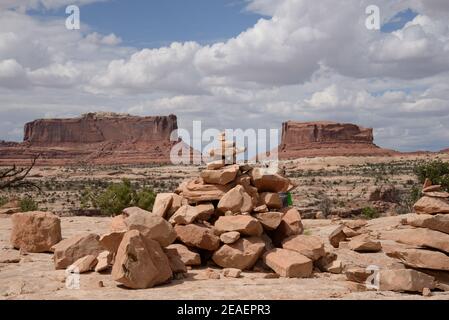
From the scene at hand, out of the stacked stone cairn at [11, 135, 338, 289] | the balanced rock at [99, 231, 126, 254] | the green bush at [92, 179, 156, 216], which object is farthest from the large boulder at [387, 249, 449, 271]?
the green bush at [92, 179, 156, 216]

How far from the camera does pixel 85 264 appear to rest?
12109 millimetres

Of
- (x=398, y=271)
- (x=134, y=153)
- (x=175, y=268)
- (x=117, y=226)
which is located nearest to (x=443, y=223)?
(x=398, y=271)

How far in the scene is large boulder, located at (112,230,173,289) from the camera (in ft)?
34.2

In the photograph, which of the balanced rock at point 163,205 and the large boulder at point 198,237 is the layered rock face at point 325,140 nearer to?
the balanced rock at point 163,205

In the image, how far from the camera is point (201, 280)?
11484mm

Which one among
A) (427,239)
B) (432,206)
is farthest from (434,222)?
(432,206)

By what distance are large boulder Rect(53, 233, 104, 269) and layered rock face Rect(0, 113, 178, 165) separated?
15299 centimetres

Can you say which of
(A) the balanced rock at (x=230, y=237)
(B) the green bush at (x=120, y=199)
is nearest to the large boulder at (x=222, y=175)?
(A) the balanced rock at (x=230, y=237)

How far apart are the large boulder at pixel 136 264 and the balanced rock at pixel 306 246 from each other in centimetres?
373

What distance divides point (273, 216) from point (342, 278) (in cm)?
238

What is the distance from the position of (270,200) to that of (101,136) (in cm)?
18350

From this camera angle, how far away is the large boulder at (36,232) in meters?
15.0
